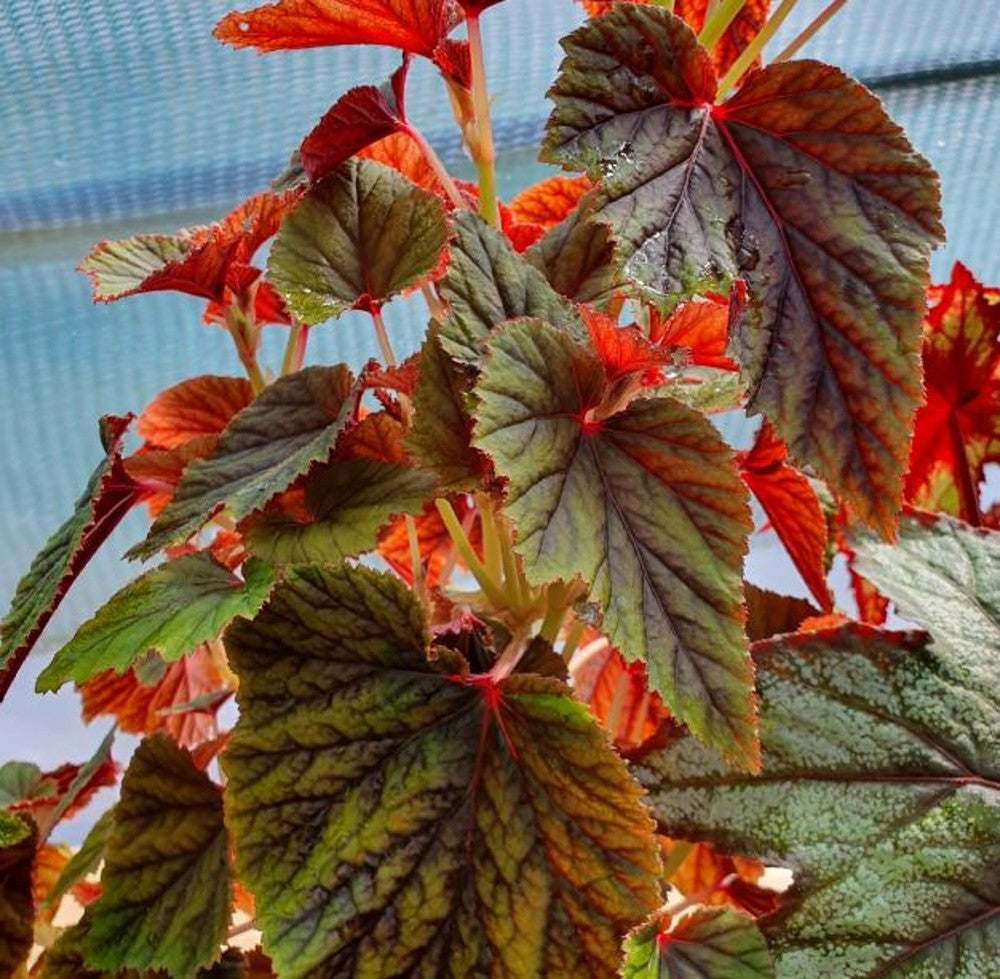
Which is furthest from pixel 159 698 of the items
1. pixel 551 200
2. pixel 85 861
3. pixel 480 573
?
pixel 551 200

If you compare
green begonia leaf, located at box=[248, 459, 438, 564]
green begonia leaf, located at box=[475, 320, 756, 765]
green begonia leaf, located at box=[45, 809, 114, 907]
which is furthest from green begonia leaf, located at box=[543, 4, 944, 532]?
green begonia leaf, located at box=[45, 809, 114, 907]

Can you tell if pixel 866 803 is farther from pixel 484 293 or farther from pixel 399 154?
pixel 399 154

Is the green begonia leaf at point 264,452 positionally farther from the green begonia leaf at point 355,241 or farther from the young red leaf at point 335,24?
the young red leaf at point 335,24

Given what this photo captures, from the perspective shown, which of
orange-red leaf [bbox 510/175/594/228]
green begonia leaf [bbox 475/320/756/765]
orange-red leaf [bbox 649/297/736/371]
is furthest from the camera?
orange-red leaf [bbox 510/175/594/228]

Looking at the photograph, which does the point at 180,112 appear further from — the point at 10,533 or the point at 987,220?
the point at 987,220

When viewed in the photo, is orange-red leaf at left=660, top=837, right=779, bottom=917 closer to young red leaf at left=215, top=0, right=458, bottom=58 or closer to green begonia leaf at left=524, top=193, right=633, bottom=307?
green begonia leaf at left=524, top=193, right=633, bottom=307

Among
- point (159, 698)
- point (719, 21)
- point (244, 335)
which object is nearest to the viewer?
point (719, 21)
